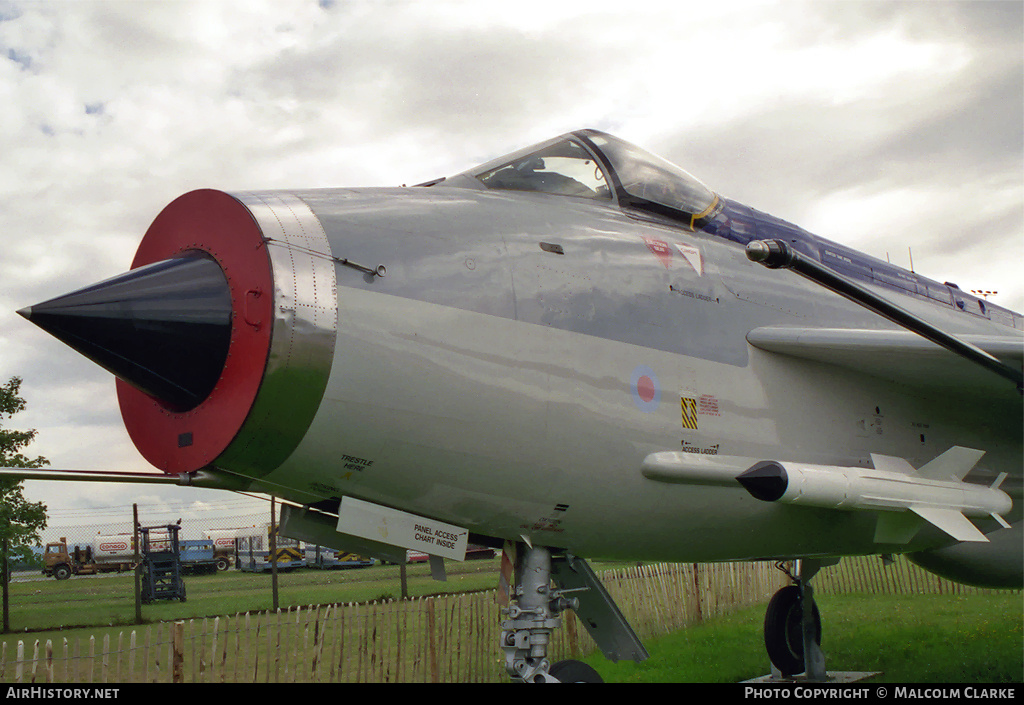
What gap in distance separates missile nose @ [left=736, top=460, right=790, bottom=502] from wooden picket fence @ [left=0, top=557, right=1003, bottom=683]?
5058 millimetres

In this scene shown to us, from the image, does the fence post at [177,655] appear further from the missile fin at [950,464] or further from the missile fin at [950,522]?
the missile fin at [950,464]

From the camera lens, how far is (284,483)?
409 cm

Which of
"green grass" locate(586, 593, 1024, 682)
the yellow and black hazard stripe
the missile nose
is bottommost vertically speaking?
"green grass" locate(586, 593, 1024, 682)

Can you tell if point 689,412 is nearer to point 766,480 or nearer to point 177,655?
point 766,480

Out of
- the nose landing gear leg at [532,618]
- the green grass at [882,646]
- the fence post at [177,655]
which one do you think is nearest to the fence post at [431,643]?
the green grass at [882,646]

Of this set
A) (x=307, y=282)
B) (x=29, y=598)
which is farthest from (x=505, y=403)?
(x=29, y=598)

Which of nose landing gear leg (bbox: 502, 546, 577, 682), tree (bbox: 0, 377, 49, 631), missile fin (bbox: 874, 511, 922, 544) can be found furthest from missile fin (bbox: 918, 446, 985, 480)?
tree (bbox: 0, 377, 49, 631)

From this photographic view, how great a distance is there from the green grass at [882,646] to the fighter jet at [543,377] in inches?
164

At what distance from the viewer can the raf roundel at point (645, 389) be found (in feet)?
15.8

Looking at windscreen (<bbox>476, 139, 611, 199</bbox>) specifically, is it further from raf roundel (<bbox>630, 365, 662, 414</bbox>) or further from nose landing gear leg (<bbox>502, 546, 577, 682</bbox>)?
nose landing gear leg (<bbox>502, 546, 577, 682</bbox>)

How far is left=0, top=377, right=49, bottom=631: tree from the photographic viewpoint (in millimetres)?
13430

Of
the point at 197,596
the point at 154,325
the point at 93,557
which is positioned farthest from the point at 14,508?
the point at 93,557

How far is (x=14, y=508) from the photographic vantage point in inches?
536
